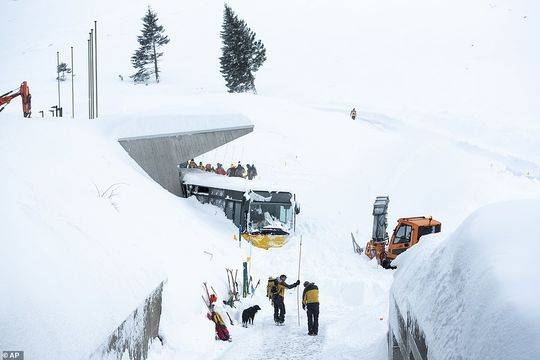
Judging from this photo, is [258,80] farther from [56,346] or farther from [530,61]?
[56,346]

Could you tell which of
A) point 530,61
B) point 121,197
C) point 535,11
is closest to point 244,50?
point 530,61

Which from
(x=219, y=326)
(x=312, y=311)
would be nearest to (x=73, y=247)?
(x=219, y=326)

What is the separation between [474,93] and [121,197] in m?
45.3

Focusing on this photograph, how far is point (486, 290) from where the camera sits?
467 centimetres

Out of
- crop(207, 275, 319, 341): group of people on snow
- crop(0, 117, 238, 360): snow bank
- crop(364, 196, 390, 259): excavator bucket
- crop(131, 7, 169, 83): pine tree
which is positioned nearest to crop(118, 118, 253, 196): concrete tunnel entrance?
crop(0, 117, 238, 360): snow bank

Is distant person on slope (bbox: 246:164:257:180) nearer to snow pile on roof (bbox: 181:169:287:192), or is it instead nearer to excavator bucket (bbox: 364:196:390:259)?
snow pile on roof (bbox: 181:169:287:192)

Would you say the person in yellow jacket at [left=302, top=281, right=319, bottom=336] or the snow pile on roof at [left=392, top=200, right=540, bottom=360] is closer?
the snow pile on roof at [left=392, top=200, right=540, bottom=360]

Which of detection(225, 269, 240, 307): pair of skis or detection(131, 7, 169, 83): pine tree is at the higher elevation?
detection(131, 7, 169, 83): pine tree

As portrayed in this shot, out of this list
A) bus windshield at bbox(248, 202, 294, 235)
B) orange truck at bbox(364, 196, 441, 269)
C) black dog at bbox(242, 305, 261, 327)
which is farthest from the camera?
bus windshield at bbox(248, 202, 294, 235)

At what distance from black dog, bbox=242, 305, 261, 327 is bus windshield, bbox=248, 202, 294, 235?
24.4ft

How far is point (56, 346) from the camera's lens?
6141mm

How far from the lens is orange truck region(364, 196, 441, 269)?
18453 millimetres

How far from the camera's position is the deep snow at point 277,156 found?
8156mm

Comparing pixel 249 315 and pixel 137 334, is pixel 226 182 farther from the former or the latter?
pixel 137 334
